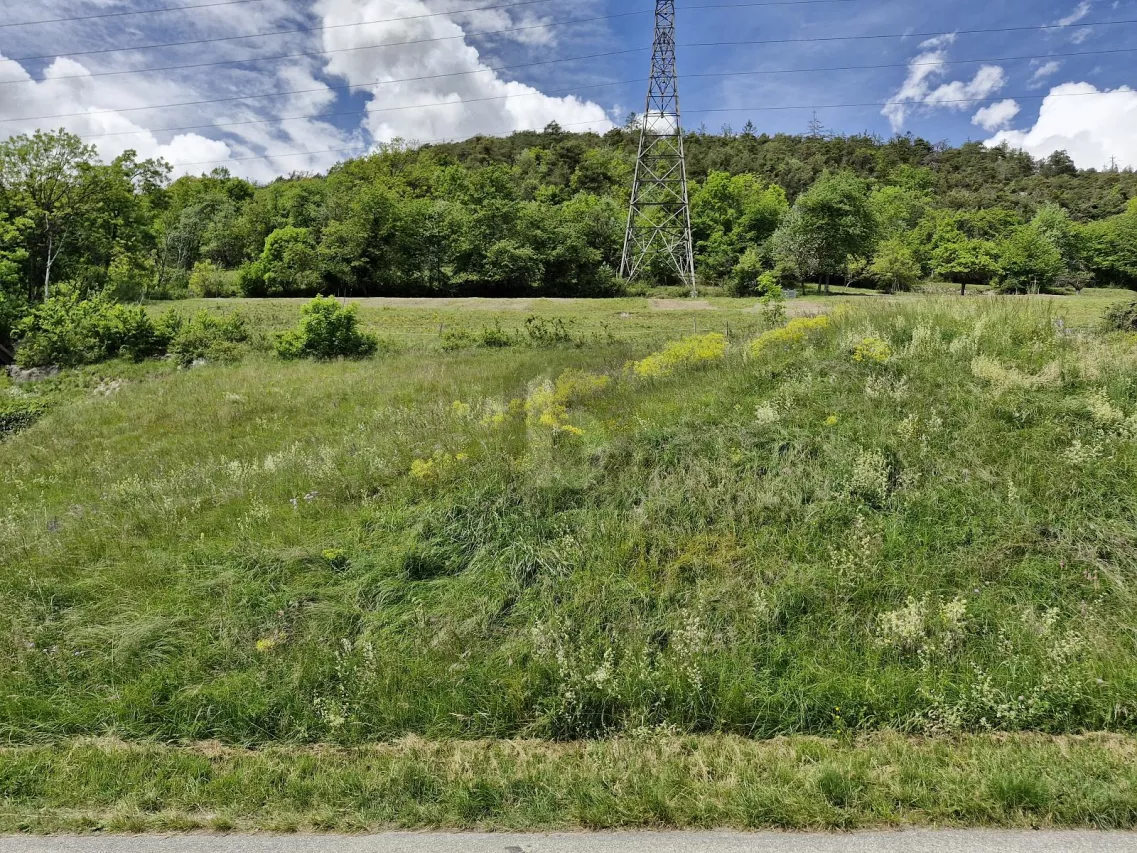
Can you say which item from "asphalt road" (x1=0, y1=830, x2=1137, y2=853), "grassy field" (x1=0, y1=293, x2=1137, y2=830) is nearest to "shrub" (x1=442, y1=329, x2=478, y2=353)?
"grassy field" (x1=0, y1=293, x2=1137, y2=830)

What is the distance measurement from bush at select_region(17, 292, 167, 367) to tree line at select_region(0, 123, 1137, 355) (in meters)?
2.10

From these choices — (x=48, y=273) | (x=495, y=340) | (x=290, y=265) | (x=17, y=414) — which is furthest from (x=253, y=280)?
(x=17, y=414)

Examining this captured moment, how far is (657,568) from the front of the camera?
5406 millimetres

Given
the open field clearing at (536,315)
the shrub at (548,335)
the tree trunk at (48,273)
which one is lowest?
the shrub at (548,335)

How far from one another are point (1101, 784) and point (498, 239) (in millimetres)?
47919

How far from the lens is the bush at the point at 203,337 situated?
22359mm

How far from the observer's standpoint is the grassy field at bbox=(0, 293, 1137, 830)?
3428 millimetres

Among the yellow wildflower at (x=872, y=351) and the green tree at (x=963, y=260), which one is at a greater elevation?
the green tree at (x=963, y=260)

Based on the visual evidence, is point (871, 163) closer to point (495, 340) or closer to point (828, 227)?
point (828, 227)

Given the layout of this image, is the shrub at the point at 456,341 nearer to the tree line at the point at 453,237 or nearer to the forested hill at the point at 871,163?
the tree line at the point at 453,237

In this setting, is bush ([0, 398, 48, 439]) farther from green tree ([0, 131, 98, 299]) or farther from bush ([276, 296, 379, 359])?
green tree ([0, 131, 98, 299])

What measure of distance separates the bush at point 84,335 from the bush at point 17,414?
676 centimetres

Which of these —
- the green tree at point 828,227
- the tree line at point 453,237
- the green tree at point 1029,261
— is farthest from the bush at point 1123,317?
the green tree at point 1029,261

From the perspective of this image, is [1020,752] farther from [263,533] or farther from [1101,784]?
[263,533]
